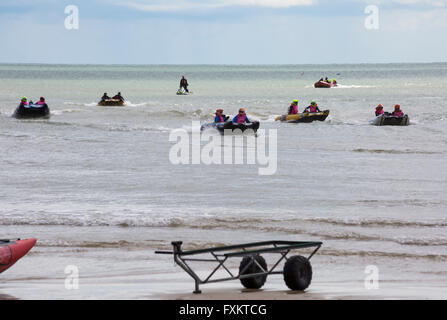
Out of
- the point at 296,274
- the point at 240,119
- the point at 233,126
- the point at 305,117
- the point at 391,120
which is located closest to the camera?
the point at 296,274

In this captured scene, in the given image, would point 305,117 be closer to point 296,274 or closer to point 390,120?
point 390,120

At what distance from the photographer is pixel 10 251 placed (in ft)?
26.8

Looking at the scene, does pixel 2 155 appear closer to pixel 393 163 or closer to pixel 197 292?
pixel 393 163

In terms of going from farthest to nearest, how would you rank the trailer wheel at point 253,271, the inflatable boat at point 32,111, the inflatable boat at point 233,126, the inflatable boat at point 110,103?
the inflatable boat at point 110,103 < the inflatable boat at point 32,111 < the inflatable boat at point 233,126 < the trailer wheel at point 253,271

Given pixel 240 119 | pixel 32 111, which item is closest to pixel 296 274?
pixel 240 119

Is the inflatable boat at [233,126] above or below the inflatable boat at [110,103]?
below

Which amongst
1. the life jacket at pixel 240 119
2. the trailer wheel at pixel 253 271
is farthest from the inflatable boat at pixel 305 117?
the trailer wheel at pixel 253 271

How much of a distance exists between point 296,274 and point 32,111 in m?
31.6

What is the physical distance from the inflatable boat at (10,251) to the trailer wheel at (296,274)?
108 inches

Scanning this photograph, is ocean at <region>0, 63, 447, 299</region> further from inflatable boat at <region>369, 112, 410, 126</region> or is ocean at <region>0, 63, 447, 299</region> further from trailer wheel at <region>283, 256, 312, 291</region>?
inflatable boat at <region>369, 112, 410, 126</region>

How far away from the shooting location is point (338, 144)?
27828 millimetres

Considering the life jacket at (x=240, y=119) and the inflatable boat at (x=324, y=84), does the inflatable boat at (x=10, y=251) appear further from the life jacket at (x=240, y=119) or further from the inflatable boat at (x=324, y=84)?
the inflatable boat at (x=324, y=84)

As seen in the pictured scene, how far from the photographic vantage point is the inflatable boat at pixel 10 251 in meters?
8.09
